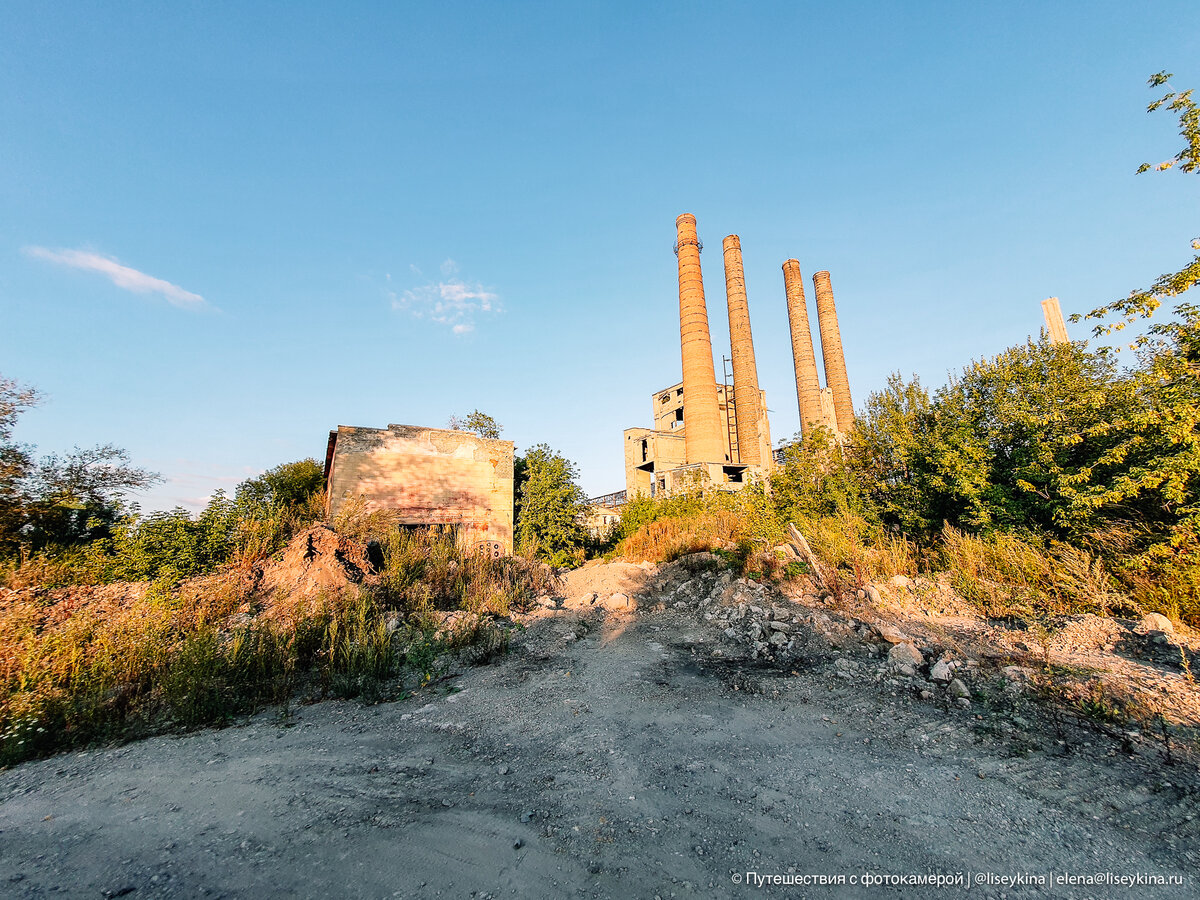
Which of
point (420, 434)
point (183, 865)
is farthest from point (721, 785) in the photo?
point (420, 434)

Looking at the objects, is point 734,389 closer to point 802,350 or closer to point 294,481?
point 802,350

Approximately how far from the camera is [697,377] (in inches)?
1014

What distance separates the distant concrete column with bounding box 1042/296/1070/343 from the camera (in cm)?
890

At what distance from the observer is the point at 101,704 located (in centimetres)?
412

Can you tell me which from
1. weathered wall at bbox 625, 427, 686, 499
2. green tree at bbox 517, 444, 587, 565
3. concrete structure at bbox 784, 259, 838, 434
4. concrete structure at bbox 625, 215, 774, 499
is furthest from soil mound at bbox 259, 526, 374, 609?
concrete structure at bbox 784, 259, 838, 434

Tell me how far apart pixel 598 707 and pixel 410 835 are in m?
2.18

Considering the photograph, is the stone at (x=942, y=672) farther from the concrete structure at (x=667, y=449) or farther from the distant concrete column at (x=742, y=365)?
the distant concrete column at (x=742, y=365)

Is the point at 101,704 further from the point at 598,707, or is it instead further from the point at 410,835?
the point at 598,707

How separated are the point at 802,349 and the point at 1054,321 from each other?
20.2 m

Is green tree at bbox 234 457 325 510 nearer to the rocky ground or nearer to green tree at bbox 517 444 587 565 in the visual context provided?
green tree at bbox 517 444 587 565

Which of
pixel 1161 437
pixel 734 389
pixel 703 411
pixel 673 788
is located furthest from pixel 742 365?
pixel 673 788

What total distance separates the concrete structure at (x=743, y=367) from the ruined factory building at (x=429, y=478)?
1885 centimetres

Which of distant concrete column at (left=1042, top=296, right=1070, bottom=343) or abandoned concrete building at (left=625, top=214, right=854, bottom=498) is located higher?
abandoned concrete building at (left=625, top=214, right=854, bottom=498)

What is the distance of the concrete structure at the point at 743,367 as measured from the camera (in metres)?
28.8
